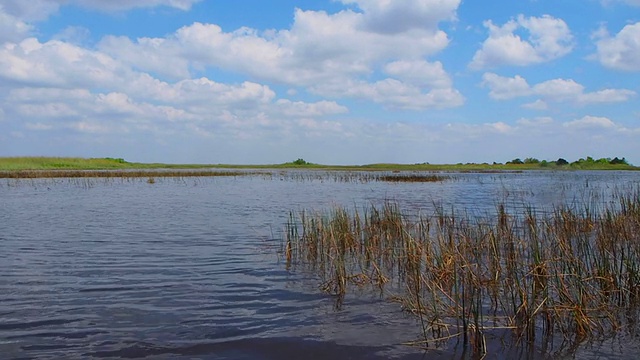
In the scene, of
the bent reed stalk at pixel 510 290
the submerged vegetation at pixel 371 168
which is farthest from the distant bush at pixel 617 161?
the bent reed stalk at pixel 510 290

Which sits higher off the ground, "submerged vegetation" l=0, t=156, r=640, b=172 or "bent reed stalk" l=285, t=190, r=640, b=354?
"submerged vegetation" l=0, t=156, r=640, b=172

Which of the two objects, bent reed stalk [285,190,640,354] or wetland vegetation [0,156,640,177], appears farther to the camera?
wetland vegetation [0,156,640,177]

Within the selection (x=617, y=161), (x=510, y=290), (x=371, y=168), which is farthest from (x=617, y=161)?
(x=510, y=290)

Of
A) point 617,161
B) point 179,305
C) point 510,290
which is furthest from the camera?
point 617,161

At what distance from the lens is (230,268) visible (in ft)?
32.0

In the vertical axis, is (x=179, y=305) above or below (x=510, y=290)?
below

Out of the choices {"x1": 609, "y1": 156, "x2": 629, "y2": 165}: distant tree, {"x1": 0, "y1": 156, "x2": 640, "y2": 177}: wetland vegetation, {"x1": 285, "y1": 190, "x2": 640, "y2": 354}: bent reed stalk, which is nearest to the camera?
{"x1": 285, "y1": 190, "x2": 640, "y2": 354}: bent reed stalk

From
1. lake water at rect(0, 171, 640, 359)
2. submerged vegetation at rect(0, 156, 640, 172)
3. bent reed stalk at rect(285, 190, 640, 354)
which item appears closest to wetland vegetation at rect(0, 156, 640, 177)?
submerged vegetation at rect(0, 156, 640, 172)

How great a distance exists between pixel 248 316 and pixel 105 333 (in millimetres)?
1846

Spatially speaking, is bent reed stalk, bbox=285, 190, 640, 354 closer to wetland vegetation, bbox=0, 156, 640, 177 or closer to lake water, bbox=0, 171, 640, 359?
lake water, bbox=0, 171, 640, 359

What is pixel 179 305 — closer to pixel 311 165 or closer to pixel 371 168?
pixel 371 168

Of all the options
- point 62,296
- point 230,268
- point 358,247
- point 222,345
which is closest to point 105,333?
point 222,345

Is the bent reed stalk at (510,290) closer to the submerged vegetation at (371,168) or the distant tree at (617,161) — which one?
the submerged vegetation at (371,168)

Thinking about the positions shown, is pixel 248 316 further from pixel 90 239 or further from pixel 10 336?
pixel 90 239
